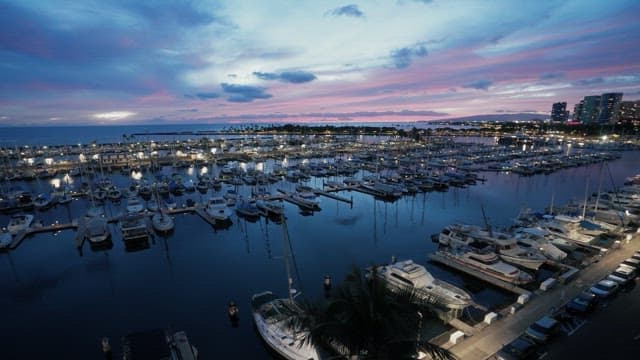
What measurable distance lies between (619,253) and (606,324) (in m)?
9.97

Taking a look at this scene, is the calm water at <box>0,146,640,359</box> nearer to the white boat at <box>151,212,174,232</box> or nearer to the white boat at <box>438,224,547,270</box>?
the white boat at <box>151,212,174,232</box>

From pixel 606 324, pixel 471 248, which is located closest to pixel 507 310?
pixel 606 324

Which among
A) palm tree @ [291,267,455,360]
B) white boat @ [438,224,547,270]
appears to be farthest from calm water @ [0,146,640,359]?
palm tree @ [291,267,455,360]

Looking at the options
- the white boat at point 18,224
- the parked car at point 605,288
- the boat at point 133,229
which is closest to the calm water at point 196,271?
the boat at point 133,229

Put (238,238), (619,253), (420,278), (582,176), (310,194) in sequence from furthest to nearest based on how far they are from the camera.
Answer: (582,176), (310,194), (238,238), (619,253), (420,278)

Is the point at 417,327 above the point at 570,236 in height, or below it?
above

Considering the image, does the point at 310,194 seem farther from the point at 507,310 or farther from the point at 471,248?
the point at 507,310

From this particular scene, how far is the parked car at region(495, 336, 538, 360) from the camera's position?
42.4 feet

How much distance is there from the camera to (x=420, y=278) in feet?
65.8

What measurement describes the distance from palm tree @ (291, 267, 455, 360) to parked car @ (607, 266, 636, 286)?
19111mm

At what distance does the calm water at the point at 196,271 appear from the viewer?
Result: 18969 mm

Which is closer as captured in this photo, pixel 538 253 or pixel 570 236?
pixel 538 253

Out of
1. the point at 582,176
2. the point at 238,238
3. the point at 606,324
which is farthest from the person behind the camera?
the point at 582,176

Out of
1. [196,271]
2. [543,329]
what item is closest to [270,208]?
[196,271]
